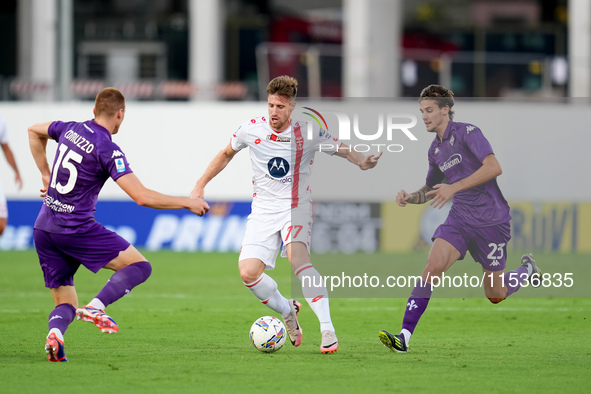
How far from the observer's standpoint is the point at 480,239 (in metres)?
8.33

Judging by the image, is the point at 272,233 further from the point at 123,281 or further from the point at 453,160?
the point at 453,160

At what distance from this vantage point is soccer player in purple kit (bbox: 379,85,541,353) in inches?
318

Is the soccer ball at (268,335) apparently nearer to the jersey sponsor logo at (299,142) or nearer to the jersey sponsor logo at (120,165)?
the jersey sponsor logo at (299,142)

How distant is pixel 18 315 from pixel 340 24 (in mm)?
20333

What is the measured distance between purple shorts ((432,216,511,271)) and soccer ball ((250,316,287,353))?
1478 mm

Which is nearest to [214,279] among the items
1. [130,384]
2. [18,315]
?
[18,315]

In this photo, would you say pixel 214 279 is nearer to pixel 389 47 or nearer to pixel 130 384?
pixel 130 384

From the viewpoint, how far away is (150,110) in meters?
18.8

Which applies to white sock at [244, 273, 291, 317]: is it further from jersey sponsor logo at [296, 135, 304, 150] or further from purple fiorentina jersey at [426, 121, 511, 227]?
purple fiorentina jersey at [426, 121, 511, 227]

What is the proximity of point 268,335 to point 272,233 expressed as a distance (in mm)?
804

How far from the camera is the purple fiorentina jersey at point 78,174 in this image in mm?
7238

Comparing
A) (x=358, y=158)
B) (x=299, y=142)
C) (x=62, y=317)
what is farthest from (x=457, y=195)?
(x=62, y=317)

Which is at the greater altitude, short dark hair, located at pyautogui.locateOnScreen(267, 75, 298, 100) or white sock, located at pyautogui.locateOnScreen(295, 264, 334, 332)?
short dark hair, located at pyautogui.locateOnScreen(267, 75, 298, 100)

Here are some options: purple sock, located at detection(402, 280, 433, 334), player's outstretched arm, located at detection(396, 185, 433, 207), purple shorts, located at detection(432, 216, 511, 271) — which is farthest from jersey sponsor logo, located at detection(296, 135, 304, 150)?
purple sock, located at detection(402, 280, 433, 334)
